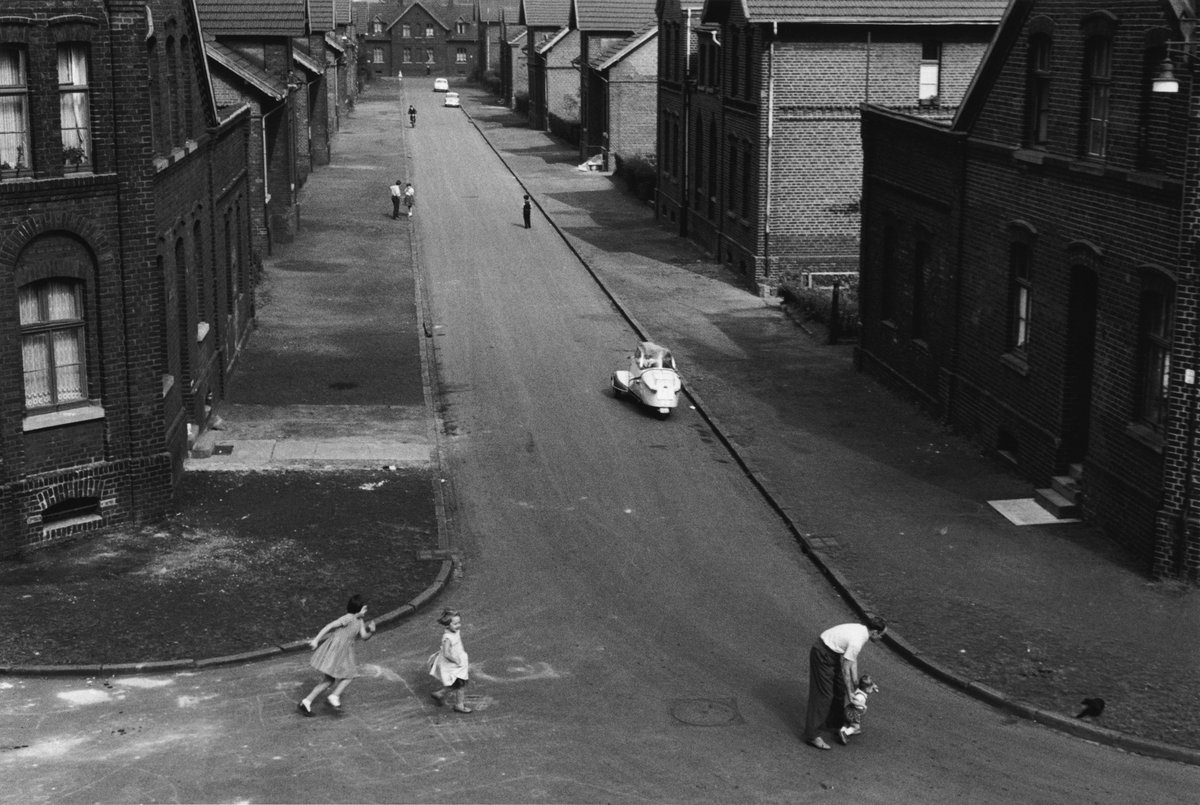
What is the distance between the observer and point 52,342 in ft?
77.6

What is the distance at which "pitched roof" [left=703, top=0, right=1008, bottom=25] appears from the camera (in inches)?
1689

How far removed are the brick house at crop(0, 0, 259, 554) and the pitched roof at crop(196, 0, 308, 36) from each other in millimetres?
24843

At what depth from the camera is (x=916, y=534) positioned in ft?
81.1

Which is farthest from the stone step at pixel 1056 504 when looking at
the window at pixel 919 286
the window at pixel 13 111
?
the window at pixel 13 111

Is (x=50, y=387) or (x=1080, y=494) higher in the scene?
(x=50, y=387)

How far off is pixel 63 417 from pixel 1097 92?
1626cm

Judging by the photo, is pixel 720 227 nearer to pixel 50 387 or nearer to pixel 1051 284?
pixel 1051 284

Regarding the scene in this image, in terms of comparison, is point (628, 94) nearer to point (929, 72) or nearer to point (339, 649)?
point (929, 72)

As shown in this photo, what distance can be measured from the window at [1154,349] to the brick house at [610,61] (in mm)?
50310

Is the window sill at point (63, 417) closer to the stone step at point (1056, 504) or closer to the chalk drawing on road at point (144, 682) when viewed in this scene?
the chalk drawing on road at point (144, 682)

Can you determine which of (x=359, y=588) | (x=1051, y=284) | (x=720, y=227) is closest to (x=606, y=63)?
(x=720, y=227)

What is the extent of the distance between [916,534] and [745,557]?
2.74m

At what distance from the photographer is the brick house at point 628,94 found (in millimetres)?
71750

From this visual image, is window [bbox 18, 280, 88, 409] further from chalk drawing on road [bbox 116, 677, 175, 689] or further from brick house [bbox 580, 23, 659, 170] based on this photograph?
brick house [bbox 580, 23, 659, 170]
